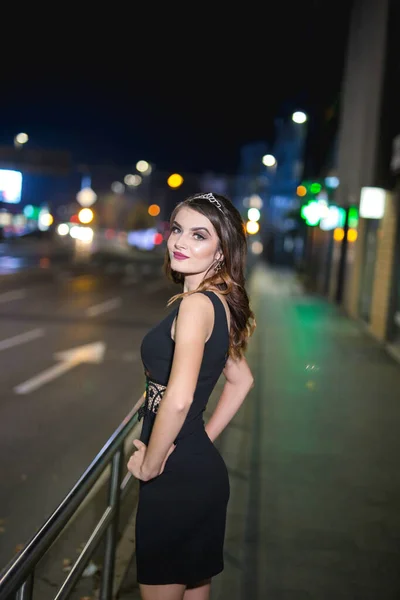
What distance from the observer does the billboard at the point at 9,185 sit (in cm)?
5081

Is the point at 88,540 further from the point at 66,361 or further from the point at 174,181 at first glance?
the point at 174,181

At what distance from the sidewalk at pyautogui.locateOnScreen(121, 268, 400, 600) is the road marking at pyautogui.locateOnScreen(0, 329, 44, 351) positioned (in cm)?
501

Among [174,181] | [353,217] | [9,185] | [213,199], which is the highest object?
[9,185]

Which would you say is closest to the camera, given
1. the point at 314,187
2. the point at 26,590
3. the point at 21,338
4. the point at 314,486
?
the point at 26,590

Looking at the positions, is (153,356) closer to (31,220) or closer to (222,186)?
(31,220)

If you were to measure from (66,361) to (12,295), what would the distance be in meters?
12.1

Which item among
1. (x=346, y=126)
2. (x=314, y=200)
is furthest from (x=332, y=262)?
(x=346, y=126)

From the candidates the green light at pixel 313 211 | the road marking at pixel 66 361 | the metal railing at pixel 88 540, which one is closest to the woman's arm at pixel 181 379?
the metal railing at pixel 88 540

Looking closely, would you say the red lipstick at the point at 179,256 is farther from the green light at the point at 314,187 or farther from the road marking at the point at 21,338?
the green light at the point at 314,187

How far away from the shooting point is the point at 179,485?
2646mm

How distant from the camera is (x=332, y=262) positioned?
28359mm

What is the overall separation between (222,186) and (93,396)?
9887 cm

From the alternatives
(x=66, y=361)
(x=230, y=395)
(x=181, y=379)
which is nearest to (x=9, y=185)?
(x=66, y=361)

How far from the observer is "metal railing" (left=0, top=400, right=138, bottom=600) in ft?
6.67
